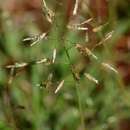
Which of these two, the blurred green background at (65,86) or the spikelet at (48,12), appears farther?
the blurred green background at (65,86)

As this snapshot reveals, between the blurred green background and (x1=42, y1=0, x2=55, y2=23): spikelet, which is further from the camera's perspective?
the blurred green background

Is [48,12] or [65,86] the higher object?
[48,12]

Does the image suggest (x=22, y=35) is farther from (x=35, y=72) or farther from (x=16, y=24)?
(x=35, y=72)

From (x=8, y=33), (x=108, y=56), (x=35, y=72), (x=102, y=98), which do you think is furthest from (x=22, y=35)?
(x=108, y=56)

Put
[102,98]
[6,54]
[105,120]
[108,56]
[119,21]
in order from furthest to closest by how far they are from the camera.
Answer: [119,21]
[6,54]
[102,98]
[105,120]
[108,56]

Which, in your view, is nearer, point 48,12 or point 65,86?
point 48,12

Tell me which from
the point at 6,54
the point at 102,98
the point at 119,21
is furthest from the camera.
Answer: the point at 119,21

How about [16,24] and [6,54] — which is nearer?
[6,54]

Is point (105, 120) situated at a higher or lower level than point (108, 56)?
lower

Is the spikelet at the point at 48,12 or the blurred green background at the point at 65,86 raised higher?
the spikelet at the point at 48,12

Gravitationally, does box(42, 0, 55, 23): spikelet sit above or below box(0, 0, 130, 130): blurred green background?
above
